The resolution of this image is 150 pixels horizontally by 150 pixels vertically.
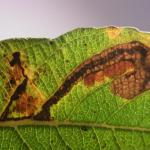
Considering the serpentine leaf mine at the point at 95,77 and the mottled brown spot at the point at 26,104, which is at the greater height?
the serpentine leaf mine at the point at 95,77

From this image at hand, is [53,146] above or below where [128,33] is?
below

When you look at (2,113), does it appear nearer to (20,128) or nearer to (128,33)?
(20,128)

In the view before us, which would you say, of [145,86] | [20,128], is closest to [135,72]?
[145,86]

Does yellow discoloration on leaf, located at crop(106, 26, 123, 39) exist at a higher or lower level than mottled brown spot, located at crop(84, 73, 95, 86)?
higher

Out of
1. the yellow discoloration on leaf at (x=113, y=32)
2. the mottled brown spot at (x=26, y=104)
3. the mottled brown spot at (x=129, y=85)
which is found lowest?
the mottled brown spot at (x=26, y=104)

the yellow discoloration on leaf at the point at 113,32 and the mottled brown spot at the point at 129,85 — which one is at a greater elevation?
the yellow discoloration on leaf at the point at 113,32

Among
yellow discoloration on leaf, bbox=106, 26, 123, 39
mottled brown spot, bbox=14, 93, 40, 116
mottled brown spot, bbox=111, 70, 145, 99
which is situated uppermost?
yellow discoloration on leaf, bbox=106, 26, 123, 39
